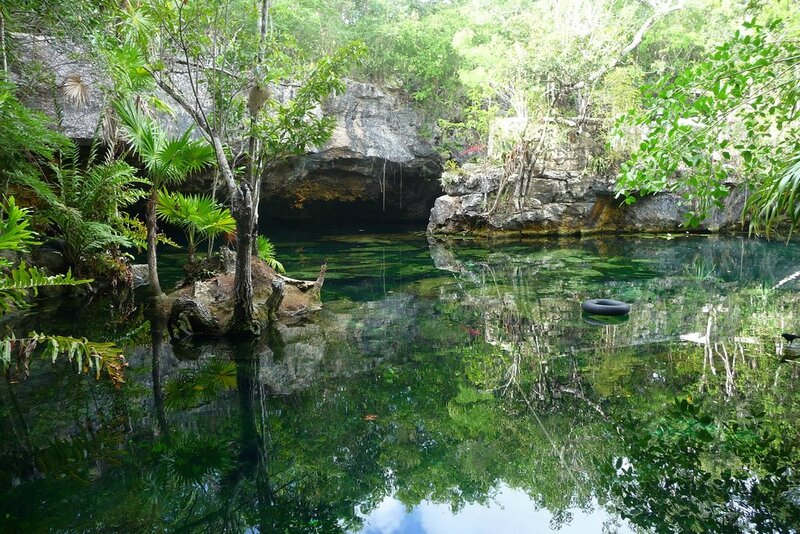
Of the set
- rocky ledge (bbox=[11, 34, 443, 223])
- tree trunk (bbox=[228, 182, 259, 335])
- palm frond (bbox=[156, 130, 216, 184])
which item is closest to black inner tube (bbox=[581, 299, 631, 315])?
tree trunk (bbox=[228, 182, 259, 335])

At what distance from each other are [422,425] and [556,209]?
45.1 ft

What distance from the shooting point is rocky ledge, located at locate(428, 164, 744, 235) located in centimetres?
1630

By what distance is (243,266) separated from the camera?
18.6ft

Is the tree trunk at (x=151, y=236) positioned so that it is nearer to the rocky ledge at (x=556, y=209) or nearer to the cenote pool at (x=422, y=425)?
the cenote pool at (x=422, y=425)

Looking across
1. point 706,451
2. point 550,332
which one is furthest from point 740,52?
point 550,332

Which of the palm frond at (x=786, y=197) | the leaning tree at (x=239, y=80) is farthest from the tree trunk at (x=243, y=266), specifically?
the palm frond at (x=786, y=197)

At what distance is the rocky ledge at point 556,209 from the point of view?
16.3 meters

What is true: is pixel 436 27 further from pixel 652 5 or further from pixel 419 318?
pixel 419 318

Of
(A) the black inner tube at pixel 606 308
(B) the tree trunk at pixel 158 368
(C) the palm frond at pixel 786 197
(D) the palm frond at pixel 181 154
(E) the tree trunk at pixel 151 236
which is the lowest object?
(B) the tree trunk at pixel 158 368

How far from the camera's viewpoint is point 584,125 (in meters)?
16.5

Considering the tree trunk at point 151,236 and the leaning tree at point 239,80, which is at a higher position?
the leaning tree at point 239,80

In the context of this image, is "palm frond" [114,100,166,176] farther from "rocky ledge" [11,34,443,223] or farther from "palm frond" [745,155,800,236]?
"rocky ledge" [11,34,443,223]

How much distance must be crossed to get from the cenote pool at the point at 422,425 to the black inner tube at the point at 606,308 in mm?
240

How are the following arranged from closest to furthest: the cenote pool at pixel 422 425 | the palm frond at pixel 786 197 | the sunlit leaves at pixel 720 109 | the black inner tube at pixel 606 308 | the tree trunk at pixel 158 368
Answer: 1. the cenote pool at pixel 422 425
2. the palm frond at pixel 786 197
3. the sunlit leaves at pixel 720 109
4. the tree trunk at pixel 158 368
5. the black inner tube at pixel 606 308
